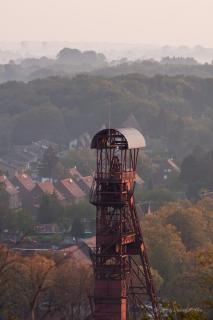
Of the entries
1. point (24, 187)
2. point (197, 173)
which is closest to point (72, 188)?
point (24, 187)

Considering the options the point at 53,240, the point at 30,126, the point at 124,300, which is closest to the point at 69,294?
the point at 124,300

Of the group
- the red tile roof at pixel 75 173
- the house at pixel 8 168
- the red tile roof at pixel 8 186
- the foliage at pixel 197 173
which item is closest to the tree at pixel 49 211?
the foliage at pixel 197 173

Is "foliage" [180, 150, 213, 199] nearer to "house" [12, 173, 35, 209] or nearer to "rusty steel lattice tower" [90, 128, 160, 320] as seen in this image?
"house" [12, 173, 35, 209]

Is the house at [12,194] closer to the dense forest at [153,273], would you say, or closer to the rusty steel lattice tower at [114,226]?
the dense forest at [153,273]

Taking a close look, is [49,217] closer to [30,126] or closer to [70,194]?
[70,194]

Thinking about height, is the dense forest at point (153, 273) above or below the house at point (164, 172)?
below

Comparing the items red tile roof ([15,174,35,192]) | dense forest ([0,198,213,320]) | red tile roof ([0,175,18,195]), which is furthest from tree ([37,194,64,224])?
red tile roof ([15,174,35,192])
